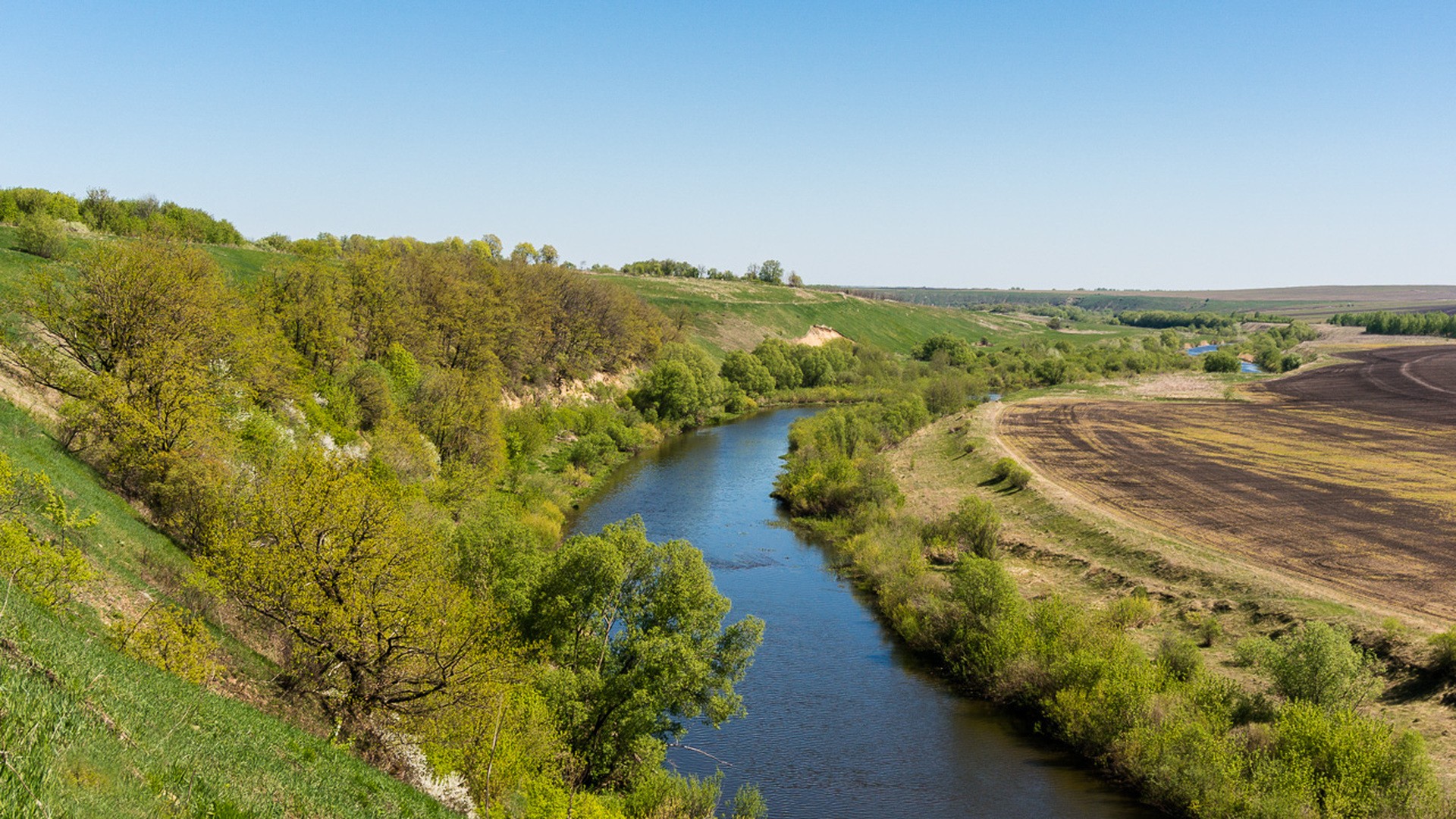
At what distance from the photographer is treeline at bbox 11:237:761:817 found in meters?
20.2

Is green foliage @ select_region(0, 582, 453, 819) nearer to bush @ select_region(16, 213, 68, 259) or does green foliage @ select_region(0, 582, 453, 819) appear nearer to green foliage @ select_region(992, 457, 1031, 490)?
bush @ select_region(16, 213, 68, 259)

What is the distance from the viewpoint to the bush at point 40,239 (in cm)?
4578

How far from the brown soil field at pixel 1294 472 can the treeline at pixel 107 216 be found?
191ft

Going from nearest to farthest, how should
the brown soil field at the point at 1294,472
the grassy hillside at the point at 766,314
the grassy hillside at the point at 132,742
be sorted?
the grassy hillside at the point at 132,742 < the brown soil field at the point at 1294,472 < the grassy hillside at the point at 766,314

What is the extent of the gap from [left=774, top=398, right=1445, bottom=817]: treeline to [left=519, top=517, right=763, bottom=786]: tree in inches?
488

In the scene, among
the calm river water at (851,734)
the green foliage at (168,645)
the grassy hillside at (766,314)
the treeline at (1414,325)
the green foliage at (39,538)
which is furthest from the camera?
the treeline at (1414,325)

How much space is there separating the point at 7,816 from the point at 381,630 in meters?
13.5

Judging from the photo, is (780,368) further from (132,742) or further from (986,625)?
(132,742)

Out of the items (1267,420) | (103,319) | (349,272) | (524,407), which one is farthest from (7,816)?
(1267,420)

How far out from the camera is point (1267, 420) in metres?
80.2

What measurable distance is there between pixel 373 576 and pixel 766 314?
141m

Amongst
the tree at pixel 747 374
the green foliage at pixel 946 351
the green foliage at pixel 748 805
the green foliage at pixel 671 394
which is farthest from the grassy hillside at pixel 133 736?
the green foliage at pixel 946 351

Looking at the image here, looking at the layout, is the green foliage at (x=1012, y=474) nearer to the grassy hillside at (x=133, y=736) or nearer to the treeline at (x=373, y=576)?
the treeline at (x=373, y=576)

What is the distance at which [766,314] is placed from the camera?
158 m
